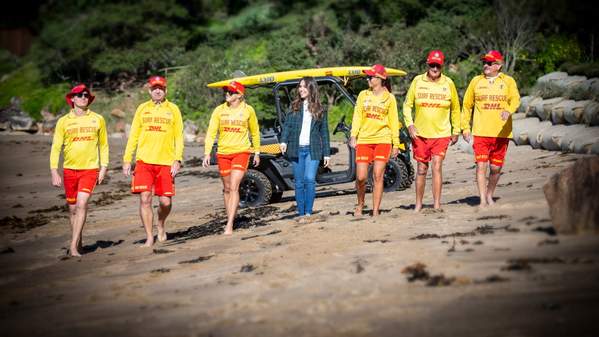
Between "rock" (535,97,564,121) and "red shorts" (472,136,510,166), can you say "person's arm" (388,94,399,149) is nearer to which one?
"red shorts" (472,136,510,166)

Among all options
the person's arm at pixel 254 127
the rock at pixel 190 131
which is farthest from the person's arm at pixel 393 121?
the rock at pixel 190 131

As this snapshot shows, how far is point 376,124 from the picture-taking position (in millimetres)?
10703

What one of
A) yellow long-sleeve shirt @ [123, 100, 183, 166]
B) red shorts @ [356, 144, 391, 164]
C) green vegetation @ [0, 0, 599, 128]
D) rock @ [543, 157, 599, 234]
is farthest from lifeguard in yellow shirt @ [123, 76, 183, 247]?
green vegetation @ [0, 0, 599, 128]

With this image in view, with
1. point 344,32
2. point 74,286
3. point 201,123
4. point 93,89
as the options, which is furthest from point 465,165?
point 93,89

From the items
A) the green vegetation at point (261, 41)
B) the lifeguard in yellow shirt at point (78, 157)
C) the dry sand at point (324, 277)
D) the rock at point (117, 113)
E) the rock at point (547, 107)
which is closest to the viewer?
the dry sand at point (324, 277)

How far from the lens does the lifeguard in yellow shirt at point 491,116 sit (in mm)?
10328

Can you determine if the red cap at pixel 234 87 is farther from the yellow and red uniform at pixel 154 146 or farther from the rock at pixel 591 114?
the rock at pixel 591 114

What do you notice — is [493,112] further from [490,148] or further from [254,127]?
[254,127]

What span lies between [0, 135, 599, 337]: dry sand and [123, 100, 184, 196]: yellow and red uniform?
0.77 meters

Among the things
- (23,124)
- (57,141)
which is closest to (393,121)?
(57,141)

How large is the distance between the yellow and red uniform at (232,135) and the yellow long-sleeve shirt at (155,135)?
52 cm

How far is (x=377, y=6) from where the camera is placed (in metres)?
35.7

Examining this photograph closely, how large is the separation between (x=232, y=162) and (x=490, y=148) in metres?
3.11

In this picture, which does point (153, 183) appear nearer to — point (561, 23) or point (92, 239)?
point (92, 239)
